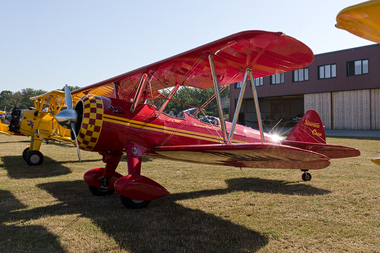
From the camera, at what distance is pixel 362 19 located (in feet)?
6.50

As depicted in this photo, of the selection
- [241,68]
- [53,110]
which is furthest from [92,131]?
[53,110]

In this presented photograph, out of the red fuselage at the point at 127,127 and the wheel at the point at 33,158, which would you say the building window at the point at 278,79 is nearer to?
the wheel at the point at 33,158

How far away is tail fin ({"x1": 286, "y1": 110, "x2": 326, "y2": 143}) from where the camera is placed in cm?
683

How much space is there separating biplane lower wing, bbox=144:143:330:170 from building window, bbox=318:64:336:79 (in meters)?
28.4

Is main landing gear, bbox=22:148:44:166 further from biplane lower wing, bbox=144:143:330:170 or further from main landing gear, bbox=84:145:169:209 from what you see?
biplane lower wing, bbox=144:143:330:170

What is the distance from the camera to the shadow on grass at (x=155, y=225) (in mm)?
3291

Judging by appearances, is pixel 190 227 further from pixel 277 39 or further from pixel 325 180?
pixel 325 180

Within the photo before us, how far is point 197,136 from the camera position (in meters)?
5.95

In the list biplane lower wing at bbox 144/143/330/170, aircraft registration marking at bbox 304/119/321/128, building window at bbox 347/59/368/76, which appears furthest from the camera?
building window at bbox 347/59/368/76

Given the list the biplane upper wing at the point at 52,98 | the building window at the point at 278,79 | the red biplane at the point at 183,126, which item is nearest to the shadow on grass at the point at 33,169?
the biplane upper wing at the point at 52,98

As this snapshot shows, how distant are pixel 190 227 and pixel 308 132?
434cm

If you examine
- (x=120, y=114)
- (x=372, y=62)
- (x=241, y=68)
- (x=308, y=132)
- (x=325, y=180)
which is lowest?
(x=325, y=180)

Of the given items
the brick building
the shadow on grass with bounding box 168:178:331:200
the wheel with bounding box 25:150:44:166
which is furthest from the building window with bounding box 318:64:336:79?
the wheel with bounding box 25:150:44:166

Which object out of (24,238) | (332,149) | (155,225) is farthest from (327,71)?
(24,238)
